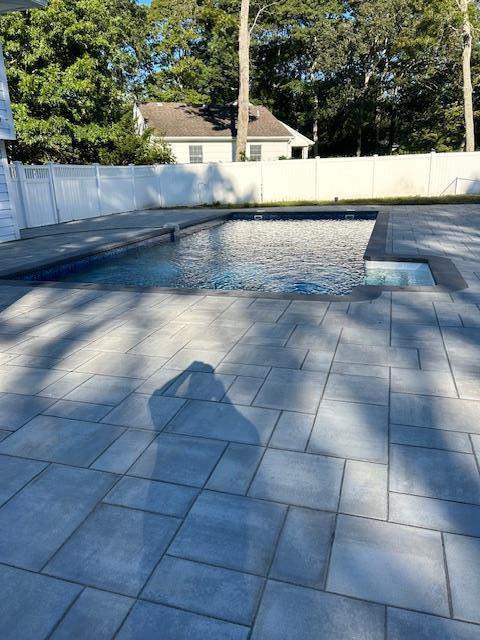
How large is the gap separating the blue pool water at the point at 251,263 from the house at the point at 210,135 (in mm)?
12677

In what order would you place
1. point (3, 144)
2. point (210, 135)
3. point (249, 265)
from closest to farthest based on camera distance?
point (249, 265)
point (3, 144)
point (210, 135)

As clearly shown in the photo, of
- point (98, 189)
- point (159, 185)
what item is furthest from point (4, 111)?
point (159, 185)

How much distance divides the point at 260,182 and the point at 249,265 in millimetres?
10765

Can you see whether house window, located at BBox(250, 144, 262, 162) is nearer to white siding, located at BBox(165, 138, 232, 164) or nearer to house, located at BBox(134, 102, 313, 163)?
house, located at BBox(134, 102, 313, 163)

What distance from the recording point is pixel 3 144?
10.1 metres

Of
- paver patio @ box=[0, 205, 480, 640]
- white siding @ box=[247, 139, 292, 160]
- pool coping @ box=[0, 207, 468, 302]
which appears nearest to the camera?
paver patio @ box=[0, 205, 480, 640]

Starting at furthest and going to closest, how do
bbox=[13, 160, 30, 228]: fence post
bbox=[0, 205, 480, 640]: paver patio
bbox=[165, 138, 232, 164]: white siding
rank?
bbox=[165, 138, 232, 164]: white siding
bbox=[13, 160, 30, 228]: fence post
bbox=[0, 205, 480, 640]: paver patio

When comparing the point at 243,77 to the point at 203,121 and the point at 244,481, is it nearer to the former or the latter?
the point at 203,121

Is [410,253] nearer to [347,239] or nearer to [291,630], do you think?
[347,239]

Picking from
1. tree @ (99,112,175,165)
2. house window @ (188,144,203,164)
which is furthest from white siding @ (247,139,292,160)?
tree @ (99,112,175,165)

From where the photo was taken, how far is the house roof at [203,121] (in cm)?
2306

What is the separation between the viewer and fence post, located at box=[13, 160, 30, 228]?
37.9 ft

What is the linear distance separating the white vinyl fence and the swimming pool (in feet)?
15.3

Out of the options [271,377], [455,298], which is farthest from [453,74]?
[271,377]
